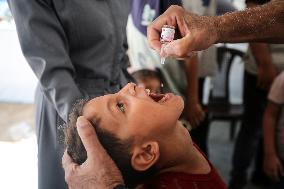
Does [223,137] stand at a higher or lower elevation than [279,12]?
lower

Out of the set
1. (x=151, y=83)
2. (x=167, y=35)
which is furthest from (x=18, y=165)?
(x=167, y=35)

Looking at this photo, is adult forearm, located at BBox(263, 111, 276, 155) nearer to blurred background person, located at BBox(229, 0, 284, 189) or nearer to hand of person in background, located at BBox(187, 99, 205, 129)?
blurred background person, located at BBox(229, 0, 284, 189)

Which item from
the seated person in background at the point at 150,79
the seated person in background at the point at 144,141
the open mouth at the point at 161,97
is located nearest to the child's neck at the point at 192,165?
the seated person in background at the point at 144,141

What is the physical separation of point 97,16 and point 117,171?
558 millimetres

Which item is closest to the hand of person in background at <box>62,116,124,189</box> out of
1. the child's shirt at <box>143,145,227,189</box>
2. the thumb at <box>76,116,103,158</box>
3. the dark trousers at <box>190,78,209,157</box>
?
the thumb at <box>76,116,103,158</box>

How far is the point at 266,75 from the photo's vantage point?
189 centimetres

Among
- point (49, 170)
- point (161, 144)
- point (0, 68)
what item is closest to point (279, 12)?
point (161, 144)

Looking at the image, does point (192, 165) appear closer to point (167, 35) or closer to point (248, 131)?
point (167, 35)

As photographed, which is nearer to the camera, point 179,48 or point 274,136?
point 179,48

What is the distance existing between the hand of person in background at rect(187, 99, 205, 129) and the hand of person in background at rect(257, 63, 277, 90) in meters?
0.34

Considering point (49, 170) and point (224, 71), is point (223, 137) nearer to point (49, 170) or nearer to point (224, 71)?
point (224, 71)

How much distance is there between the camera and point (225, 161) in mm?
2484

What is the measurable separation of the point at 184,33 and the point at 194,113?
0.96 m

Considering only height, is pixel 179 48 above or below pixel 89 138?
above
